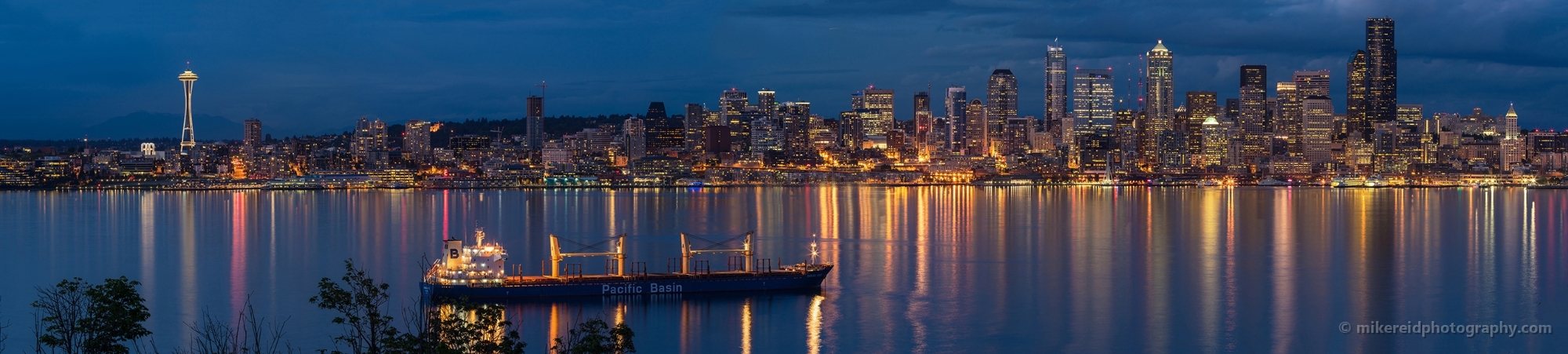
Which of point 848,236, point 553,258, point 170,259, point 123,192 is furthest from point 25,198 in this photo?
point 553,258

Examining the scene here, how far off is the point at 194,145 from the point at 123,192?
176 ft

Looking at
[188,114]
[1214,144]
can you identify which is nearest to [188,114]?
[188,114]

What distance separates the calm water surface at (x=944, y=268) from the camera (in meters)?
25.2

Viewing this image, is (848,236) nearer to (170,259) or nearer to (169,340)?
(170,259)

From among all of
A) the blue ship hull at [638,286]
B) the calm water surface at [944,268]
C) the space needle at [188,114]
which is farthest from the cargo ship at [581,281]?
the space needle at [188,114]

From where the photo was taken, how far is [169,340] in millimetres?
24719

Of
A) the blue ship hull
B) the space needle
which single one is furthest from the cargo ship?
the space needle

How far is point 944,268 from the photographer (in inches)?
1441

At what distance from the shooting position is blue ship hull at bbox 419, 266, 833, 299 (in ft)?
91.8

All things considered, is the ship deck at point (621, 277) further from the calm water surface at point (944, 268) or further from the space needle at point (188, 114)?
the space needle at point (188, 114)

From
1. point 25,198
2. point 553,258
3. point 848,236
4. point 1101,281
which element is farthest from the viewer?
point 25,198

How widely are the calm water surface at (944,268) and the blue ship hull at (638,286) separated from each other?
1.06 feet

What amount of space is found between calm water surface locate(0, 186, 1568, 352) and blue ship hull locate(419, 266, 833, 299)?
0.32m

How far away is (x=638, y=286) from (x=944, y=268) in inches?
412
